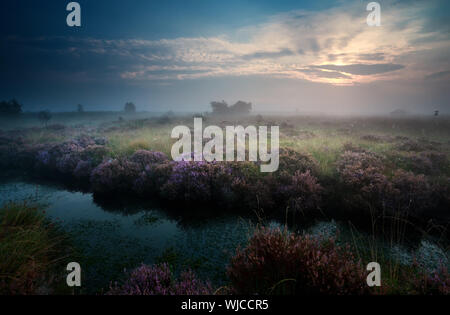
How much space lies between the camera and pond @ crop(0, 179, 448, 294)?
455 cm

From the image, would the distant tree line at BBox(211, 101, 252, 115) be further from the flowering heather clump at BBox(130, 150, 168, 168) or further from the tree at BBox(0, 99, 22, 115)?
the flowering heather clump at BBox(130, 150, 168, 168)

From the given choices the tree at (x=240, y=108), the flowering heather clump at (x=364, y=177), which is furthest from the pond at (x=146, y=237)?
the tree at (x=240, y=108)

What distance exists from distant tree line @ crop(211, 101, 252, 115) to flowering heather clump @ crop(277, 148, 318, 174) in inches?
2096

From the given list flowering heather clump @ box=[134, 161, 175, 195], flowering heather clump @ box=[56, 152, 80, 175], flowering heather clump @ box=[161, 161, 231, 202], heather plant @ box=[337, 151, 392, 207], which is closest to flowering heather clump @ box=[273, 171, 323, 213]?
heather plant @ box=[337, 151, 392, 207]

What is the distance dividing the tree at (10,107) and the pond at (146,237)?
171 feet

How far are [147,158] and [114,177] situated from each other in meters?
2.11

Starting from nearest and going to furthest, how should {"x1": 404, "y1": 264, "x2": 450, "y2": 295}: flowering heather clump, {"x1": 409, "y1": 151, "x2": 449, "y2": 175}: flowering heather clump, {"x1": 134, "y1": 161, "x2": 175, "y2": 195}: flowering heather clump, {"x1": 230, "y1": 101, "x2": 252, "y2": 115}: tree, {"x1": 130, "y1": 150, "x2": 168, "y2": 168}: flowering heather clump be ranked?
{"x1": 404, "y1": 264, "x2": 450, "y2": 295}: flowering heather clump
{"x1": 134, "y1": 161, "x2": 175, "y2": 195}: flowering heather clump
{"x1": 409, "y1": 151, "x2": 449, "y2": 175}: flowering heather clump
{"x1": 130, "y1": 150, "x2": 168, "y2": 168}: flowering heather clump
{"x1": 230, "y1": 101, "x2": 252, "y2": 115}: tree

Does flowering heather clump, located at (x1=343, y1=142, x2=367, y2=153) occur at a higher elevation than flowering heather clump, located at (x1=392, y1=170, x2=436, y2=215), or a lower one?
higher

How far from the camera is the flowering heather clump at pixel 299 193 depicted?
733 centimetres

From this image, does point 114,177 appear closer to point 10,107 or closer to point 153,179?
point 153,179

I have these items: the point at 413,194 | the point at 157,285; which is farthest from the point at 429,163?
the point at 157,285

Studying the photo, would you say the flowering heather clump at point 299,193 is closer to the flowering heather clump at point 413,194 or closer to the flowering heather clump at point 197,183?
the flowering heather clump at point 197,183
